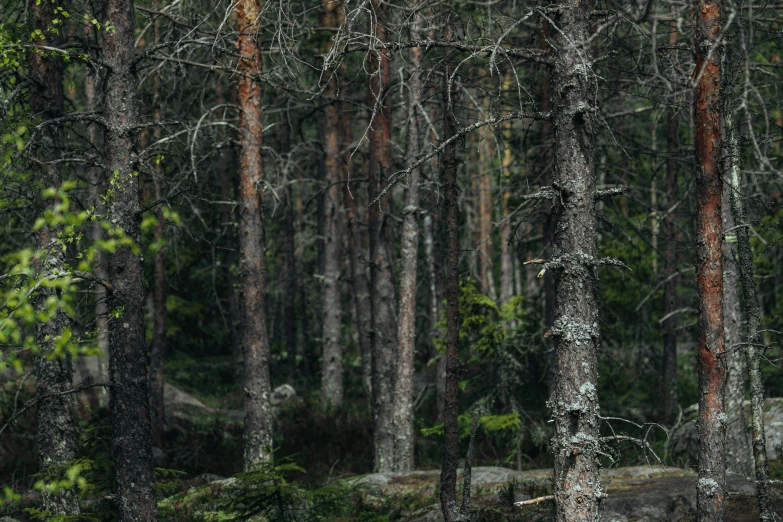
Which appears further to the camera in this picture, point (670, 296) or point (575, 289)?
point (670, 296)

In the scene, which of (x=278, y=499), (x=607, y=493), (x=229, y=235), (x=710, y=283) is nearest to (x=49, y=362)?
(x=278, y=499)

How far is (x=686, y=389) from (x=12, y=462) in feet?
55.5

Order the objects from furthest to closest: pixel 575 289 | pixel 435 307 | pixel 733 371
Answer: pixel 435 307 → pixel 733 371 → pixel 575 289

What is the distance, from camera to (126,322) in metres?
8.60

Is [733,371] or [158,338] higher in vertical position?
[158,338]

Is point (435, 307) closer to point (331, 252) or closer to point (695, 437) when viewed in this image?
point (331, 252)

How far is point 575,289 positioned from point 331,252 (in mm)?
14700

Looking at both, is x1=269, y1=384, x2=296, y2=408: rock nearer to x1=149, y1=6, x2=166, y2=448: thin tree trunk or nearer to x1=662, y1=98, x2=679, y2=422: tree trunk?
x1=149, y1=6, x2=166, y2=448: thin tree trunk

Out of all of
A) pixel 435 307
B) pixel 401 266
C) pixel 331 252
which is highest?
pixel 331 252

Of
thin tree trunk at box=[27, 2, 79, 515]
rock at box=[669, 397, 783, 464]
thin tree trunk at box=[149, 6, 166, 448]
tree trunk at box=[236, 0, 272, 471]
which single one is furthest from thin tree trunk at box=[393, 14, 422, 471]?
thin tree trunk at box=[149, 6, 166, 448]

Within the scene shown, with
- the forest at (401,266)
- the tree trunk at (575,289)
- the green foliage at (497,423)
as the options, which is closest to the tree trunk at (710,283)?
the forest at (401,266)

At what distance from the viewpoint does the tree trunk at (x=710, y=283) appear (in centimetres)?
822

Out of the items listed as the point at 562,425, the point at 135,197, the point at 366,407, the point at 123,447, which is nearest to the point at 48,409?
→ the point at 123,447

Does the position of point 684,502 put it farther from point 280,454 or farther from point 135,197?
point 280,454
